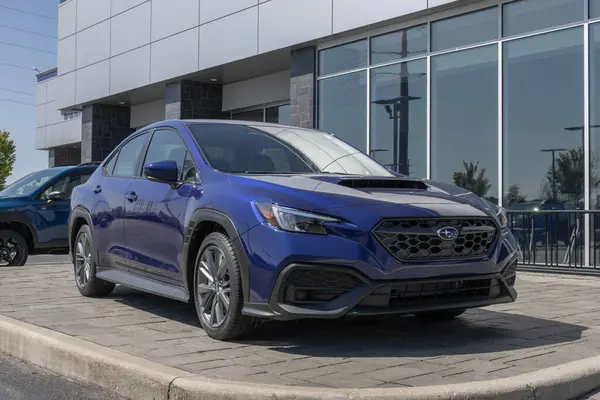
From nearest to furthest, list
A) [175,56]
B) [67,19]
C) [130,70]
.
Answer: [175,56], [130,70], [67,19]

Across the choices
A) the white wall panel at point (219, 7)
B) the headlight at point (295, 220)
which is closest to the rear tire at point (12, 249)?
the headlight at point (295, 220)

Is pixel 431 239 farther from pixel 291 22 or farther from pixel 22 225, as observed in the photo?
pixel 291 22

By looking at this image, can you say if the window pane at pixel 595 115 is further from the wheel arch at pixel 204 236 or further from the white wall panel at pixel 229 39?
the white wall panel at pixel 229 39

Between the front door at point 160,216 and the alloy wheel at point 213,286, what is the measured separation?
1.03ft

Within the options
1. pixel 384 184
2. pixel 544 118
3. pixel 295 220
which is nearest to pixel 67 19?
pixel 544 118

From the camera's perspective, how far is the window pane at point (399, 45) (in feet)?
43.6

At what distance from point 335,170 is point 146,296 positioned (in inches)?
107

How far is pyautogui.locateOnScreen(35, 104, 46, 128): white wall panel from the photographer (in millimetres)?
32250

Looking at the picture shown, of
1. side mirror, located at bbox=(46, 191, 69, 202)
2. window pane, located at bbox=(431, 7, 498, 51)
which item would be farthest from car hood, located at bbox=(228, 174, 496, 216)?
window pane, located at bbox=(431, 7, 498, 51)

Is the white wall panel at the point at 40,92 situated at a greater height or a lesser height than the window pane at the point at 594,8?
greater

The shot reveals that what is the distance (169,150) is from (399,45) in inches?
344

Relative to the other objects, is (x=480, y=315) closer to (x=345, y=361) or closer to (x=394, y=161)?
(x=345, y=361)

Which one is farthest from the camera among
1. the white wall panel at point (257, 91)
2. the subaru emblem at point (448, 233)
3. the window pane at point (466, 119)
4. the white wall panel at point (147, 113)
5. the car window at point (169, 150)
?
the white wall panel at point (147, 113)

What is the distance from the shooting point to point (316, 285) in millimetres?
4301
